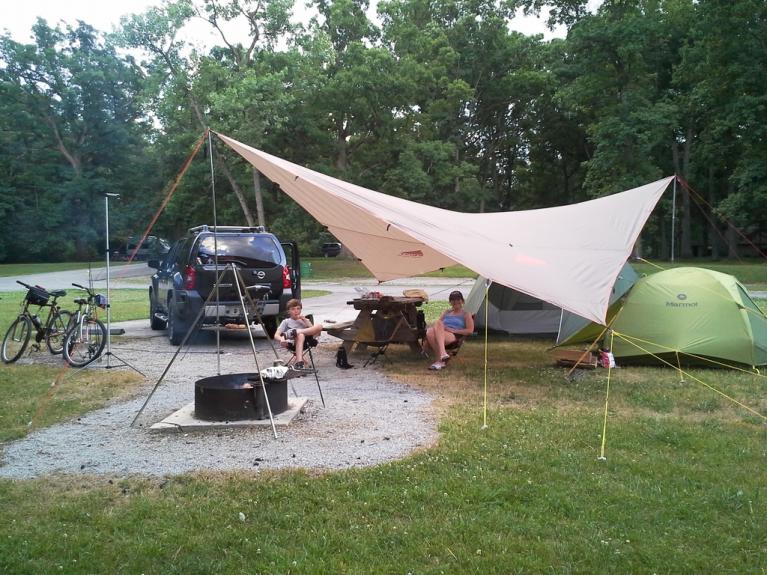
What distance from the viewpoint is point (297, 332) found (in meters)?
7.28

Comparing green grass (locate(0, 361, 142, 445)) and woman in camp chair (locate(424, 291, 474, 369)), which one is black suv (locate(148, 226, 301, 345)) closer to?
green grass (locate(0, 361, 142, 445))

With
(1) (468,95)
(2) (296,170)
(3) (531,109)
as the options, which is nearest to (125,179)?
(1) (468,95)

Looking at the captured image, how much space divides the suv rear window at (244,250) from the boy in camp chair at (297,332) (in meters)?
1.88

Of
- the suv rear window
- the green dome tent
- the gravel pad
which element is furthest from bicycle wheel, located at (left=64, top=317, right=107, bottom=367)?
the green dome tent

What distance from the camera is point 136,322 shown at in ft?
40.2

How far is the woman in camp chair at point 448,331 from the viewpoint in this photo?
25.1ft

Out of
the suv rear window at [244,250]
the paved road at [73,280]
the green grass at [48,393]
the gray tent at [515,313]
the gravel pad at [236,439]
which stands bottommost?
the paved road at [73,280]

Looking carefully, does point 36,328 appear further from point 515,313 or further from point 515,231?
point 515,313

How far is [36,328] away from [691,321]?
7.67 m

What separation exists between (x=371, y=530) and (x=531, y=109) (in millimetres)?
37602

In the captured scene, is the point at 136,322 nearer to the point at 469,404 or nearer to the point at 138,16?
the point at 469,404

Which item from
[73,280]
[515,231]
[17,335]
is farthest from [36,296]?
[73,280]

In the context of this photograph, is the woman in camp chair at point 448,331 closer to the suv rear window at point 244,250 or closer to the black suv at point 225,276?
the black suv at point 225,276

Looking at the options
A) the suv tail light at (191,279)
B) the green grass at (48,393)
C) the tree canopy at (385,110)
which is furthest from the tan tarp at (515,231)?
the tree canopy at (385,110)
